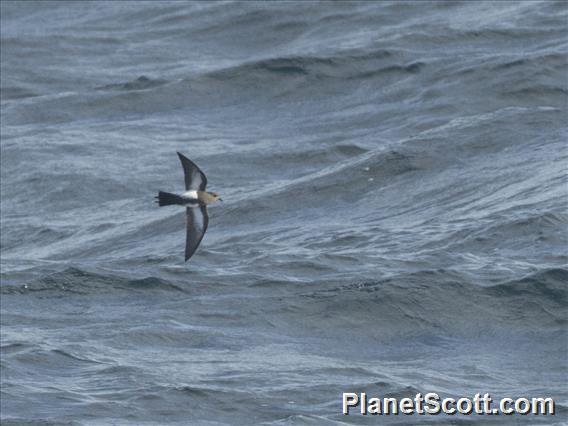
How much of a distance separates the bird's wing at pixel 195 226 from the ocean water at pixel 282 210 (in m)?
3.96

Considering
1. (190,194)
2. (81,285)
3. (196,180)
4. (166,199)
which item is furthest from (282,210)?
(166,199)

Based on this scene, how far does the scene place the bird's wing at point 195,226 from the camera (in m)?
17.0

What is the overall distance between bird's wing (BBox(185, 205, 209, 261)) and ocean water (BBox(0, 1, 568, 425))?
3956mm

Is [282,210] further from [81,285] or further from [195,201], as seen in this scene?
[195,201]

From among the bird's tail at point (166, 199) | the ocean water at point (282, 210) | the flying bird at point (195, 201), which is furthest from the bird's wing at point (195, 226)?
the ocean water at point (282, 210)

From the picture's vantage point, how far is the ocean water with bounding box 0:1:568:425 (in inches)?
886

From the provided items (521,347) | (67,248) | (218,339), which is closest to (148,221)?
(67,248)

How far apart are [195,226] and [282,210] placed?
1257 centimetres

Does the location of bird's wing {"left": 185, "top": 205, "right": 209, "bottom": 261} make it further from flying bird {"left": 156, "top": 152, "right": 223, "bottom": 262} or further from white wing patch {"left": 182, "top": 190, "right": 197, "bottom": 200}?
white wing patch {"left": 182, "top": 190, "right": 197, "bottom": 200}

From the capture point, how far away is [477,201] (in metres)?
29.0

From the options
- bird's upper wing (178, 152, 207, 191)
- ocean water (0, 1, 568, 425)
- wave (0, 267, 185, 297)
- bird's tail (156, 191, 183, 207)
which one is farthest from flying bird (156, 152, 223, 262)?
wave (0, 267, 185, 297)

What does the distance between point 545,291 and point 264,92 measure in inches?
515

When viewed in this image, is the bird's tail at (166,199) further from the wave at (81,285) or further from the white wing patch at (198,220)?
the wave at (81,285)

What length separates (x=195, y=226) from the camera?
1744 cm
